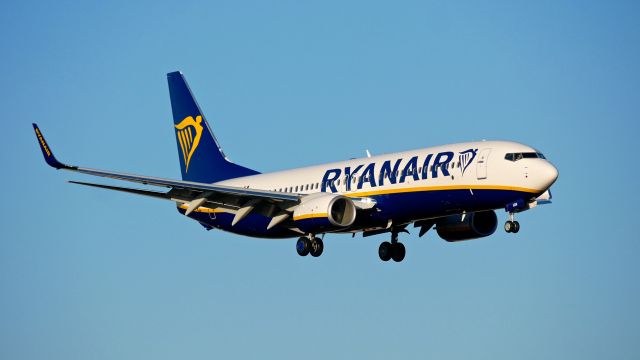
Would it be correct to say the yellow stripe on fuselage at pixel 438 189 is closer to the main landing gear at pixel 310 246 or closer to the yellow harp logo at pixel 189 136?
the main landing gear at pixel 310 246

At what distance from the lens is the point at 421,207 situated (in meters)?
57.8

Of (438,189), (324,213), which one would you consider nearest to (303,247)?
(324,213)

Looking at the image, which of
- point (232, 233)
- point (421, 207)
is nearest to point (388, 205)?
point (421, 207)

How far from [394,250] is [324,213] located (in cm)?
682

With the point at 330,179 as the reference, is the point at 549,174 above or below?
below

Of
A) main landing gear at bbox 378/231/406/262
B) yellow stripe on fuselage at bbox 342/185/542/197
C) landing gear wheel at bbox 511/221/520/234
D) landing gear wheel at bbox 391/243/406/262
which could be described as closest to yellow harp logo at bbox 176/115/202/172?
main landing gear at bbox 378/231/406/262

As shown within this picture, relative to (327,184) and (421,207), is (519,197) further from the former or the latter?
(327,184)

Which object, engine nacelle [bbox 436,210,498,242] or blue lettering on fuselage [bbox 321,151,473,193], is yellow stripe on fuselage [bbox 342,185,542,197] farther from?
engine nacelle [bbox 436,210,498,242]

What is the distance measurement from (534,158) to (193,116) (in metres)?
26.0

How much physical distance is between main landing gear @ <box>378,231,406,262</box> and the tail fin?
1061cm

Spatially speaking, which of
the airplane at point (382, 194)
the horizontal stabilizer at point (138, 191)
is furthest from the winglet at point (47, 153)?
the horizontal stabilizer at point (138, 191)

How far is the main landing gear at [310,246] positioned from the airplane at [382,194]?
49 millimetres

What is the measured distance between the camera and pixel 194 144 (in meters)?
73.9

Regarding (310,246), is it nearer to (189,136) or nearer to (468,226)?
(468,226)
